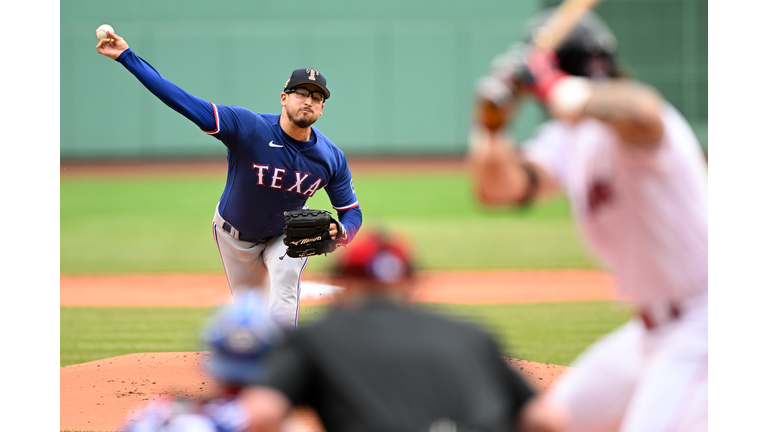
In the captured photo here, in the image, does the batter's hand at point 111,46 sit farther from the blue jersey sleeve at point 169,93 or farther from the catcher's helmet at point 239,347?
the catcher's helmet at point 239,347

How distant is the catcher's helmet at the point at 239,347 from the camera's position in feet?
7.32

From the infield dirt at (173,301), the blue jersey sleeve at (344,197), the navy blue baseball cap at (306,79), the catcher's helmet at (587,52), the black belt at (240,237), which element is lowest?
the infield dirt at (173,301)

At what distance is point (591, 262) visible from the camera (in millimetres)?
12078

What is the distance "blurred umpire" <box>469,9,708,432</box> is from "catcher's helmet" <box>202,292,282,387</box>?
819 mm

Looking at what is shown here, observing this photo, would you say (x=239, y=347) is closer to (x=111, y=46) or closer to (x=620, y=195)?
(x=620, y=195)

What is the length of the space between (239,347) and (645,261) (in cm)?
131

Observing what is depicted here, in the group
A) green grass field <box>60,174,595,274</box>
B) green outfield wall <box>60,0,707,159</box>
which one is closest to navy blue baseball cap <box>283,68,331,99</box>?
green grass field <box>60,174,595,274</box>

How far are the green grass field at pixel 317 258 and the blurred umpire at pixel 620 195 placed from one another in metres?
0.58

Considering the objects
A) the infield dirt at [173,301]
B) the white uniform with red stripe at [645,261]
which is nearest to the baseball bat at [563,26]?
the white uniform with red stripe at [645,261]

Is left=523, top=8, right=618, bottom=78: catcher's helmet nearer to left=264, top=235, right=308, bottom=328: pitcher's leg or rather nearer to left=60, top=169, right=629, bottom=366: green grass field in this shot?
left=60, top=169, right=629, bottom=366: green grass field

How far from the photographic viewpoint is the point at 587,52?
8.36ft

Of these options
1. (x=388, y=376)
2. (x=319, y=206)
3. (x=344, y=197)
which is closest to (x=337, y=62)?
(x=319, y=206)
